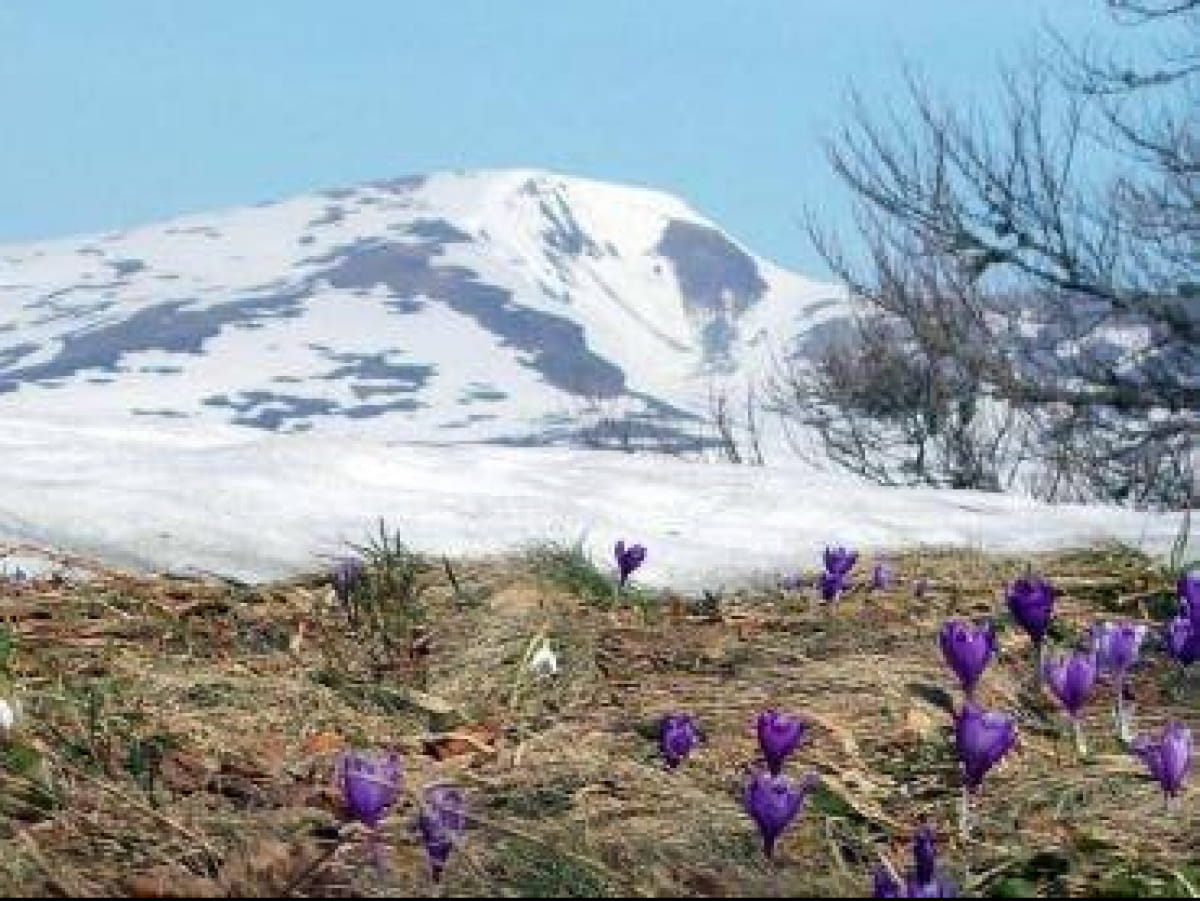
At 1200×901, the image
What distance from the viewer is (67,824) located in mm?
1760

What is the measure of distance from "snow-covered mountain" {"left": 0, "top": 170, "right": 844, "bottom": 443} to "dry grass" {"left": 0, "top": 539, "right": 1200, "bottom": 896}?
104337mm

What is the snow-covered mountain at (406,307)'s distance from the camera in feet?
423

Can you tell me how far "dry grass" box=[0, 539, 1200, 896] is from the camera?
160cm

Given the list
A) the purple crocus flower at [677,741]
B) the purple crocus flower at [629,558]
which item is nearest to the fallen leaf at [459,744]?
the purple crocus flower at [677,741]

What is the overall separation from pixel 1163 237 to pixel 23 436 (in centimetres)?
951

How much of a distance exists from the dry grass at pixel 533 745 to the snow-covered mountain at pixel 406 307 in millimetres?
104337

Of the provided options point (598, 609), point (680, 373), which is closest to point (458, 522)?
point (598, 609)

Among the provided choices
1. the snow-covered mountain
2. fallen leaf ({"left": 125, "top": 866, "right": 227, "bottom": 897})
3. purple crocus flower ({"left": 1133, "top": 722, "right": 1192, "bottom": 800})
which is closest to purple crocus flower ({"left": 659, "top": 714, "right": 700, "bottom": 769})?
purple crocus flower ({"left": 1133, "top": 722, "right": 1192, "bottom": 800})

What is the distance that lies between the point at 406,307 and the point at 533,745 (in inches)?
6090

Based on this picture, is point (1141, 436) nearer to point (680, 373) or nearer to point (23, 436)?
point (23, 436)

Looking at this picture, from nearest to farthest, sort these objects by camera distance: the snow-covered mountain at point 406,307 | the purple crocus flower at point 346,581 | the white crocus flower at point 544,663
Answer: the white crocus flower at point 544,663, the purple crocus flower at point 346,581, the snow-covered mountain at point 406,307

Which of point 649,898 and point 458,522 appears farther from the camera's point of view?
point 458,522

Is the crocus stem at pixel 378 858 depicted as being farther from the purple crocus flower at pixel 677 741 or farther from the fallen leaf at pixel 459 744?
the fallen leaf at pixel 459 744

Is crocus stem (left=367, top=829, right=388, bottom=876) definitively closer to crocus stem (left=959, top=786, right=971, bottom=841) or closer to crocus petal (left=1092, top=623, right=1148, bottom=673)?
crocus stem (left=959, top=786, right=971, bottom=841)
